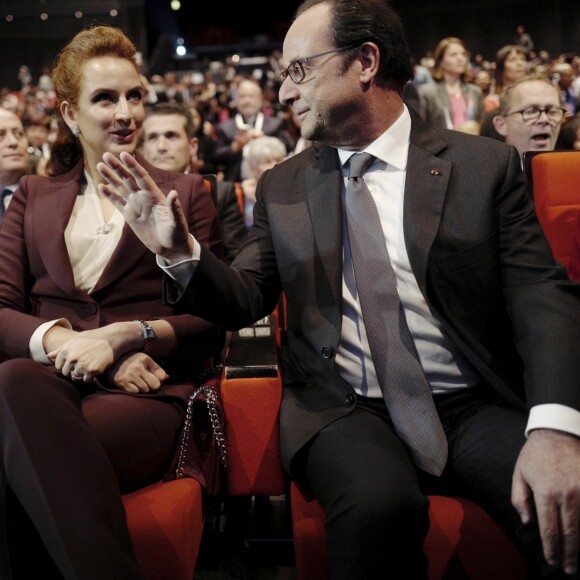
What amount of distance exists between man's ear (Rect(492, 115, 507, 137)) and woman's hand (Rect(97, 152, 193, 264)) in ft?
7.31

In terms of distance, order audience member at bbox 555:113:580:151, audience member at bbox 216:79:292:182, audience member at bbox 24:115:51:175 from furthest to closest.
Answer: audience member at bbox 24:115:51:175
audience member at bbox 216:79:292:182
audience member at bbox 555:113:580:151

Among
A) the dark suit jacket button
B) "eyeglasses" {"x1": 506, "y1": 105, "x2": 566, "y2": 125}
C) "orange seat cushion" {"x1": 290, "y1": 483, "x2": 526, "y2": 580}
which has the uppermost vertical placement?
"eyeglasses" {"x1": 506, "y1": 105, "x2": 566, "y2": 125}

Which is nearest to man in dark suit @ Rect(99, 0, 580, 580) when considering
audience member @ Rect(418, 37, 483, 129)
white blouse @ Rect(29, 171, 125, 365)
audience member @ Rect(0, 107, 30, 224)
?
white blouse @ Rect(29, 171, 125, 365)

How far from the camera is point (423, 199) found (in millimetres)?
1475

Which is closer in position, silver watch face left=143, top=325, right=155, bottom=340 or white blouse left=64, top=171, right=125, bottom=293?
silver watch face left=143, top=325, right=155, bottom=340

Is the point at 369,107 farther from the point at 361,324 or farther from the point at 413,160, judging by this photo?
the point at 361,324

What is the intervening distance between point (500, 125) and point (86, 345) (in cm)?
235

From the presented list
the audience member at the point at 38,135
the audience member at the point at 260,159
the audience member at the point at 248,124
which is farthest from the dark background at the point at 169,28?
the audience member at the point at 260,159

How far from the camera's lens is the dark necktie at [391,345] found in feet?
4.52

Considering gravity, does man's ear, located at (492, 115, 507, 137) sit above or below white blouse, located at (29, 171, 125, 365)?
above

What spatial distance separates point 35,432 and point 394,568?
69cm

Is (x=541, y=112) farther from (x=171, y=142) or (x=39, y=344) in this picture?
(x=39, y=344)

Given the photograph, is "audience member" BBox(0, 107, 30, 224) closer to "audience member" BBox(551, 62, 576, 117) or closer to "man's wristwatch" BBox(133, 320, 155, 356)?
"man's wristwatch" BBox(133, 320, 155, 356)

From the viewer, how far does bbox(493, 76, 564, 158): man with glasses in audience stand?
113 inches
